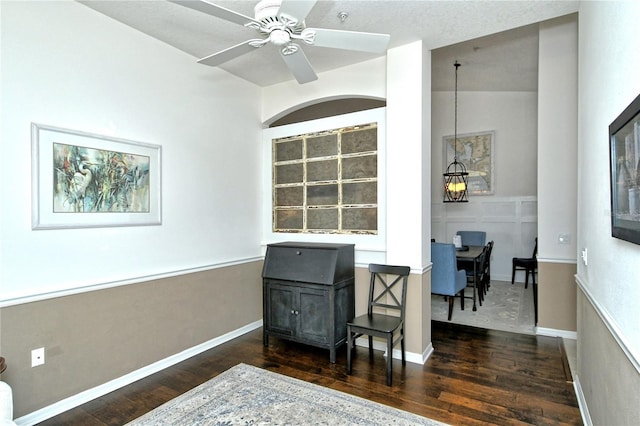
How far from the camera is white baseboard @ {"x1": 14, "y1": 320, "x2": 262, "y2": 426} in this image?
7.84 ft

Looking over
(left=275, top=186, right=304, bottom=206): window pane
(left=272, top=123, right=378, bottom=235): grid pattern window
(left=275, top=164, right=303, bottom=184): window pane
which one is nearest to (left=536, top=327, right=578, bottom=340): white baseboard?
(left=272, top=123, right=378, bottom=235): grid pattern window

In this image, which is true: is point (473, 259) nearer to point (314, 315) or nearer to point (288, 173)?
point (314, 315)

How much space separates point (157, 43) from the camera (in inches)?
125

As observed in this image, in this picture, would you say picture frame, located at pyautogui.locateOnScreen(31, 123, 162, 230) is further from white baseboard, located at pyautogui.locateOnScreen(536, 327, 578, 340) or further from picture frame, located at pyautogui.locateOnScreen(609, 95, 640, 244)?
white baseboard, located at pyautogui.locateOnScreen(536, 327, 578, 340)

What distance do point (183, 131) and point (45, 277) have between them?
5.58 ft

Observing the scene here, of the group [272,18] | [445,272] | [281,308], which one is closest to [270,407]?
[281,308]

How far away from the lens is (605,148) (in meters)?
1.83

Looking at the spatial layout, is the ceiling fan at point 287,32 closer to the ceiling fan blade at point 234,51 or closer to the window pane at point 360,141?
the ceiling fan blade at point 234,51

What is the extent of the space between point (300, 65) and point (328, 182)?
5.43ft

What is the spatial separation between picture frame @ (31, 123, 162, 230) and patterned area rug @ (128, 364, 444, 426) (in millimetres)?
1507

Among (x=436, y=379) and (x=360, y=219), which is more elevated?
(x=360, y=219)

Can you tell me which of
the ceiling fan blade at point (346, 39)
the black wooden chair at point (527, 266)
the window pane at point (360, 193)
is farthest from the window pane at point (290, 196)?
the black wooden chair at point (527, 266)

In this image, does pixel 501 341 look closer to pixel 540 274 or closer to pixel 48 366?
pixel 540 274

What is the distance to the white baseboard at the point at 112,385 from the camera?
94.1 inches
